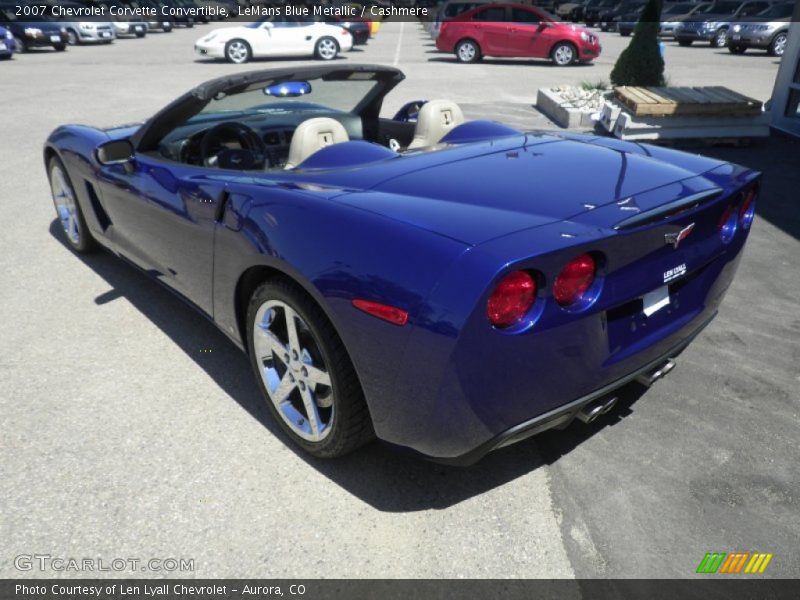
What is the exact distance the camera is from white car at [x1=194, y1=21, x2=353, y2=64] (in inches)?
732

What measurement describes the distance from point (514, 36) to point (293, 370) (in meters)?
17.7

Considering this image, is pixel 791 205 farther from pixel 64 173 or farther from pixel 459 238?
pixel 64 173

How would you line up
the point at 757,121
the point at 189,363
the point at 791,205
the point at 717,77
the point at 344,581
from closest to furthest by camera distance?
the point at 344,581
the point at 189,363
the point at 791,205
the point at 757,121
the point at 717,77

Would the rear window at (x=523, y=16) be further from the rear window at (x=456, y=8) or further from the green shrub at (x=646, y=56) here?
the green shrub at (x=646, y=56)

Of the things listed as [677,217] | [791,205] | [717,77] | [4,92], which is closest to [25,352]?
[677,217]

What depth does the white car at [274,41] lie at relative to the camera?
1859cm

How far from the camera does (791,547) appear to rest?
216cm

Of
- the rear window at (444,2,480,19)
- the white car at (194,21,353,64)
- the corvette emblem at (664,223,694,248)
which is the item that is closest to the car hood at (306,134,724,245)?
the corvette emblem at (664,223,694,248)

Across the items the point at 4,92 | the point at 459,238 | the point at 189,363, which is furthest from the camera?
the point at 4,92

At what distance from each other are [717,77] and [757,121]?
813 cm

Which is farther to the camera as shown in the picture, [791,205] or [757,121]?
[757,121]

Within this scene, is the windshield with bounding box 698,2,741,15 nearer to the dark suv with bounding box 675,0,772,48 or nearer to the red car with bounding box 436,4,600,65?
the dark suv with bounding box 675,0,772,48

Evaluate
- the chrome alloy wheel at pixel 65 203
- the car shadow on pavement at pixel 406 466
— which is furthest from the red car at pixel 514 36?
the car shadow on pavement at pixel 406 466

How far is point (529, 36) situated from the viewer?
17969 millimetres
